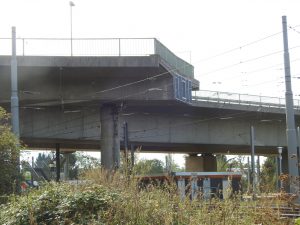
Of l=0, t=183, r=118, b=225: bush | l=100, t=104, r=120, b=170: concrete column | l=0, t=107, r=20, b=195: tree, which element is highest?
l=100, t=104, r=120, b=170: concrete column

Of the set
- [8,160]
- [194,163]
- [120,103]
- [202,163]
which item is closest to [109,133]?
[120,103]

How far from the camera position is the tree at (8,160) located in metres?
14.4

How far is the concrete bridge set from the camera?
113ft

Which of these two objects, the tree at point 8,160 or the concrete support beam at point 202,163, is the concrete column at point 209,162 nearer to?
the concrete support beam at point 202,163

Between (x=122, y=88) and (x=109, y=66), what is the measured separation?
2.55 meters

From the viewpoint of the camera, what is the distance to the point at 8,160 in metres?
15.0

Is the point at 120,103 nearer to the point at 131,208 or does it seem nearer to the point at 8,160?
the point at 8,160

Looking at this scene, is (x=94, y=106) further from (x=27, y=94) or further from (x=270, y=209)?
(x=270, y=209)

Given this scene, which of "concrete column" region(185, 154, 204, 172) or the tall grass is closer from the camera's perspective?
the tall grass

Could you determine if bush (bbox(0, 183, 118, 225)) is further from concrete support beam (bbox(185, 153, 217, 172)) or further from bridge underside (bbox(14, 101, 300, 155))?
concrete support beam (bbox(185, 153, 217, 172))

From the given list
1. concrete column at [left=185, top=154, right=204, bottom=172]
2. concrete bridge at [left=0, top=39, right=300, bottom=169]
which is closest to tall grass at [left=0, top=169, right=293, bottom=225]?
concrete bridge at [left=0, top=39, right=300, bottom=169]

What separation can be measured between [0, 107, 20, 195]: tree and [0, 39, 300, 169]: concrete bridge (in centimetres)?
1551

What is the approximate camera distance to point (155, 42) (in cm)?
3481

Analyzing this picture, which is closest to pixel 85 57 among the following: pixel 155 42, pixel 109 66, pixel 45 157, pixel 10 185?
pixel 109 66
